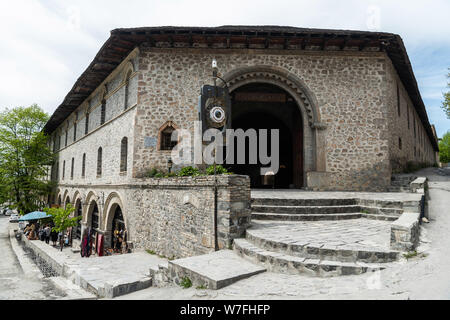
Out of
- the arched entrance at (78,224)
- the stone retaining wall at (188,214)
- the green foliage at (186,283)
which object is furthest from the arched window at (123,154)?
the green foliage at (186,283)

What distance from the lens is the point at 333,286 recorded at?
3.46 metres

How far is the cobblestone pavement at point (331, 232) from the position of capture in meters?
4.54

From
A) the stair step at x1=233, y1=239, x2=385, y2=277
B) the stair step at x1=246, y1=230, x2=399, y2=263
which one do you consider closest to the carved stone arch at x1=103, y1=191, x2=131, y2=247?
the stair step at x1=233, y1=239, x2=385, y2=277

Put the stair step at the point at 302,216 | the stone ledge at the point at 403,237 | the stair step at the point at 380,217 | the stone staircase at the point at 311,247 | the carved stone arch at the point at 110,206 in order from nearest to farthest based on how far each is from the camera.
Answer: the stone staircase at the point at 311,247, the stone ledge at the point at 403,237, the stair step at the point at 380,217, the stair step at the point at 302,216, the carved stone arch at the point at 110,206

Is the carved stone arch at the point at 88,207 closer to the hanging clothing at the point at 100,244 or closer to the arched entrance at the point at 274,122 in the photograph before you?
the hanging clothing at the point at 100,244

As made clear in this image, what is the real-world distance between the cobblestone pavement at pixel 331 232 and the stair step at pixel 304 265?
346 mm

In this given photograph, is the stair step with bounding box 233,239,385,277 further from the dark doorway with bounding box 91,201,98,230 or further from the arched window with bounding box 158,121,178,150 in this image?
the dark doorway with bounding box 91,201,98,230

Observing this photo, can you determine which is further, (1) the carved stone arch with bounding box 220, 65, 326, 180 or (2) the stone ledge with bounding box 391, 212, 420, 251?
(1) the carved stone arch with bounding box 220, 65, 326, 180

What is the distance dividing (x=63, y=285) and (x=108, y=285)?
6.73ft

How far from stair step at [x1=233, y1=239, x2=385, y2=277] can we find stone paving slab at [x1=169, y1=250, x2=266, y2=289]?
0.15 meters

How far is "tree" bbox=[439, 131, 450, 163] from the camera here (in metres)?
47.1

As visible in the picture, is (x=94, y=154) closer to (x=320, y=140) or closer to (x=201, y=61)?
(x=201, y=61)

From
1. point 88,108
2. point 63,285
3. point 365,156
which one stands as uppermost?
point 88,108
